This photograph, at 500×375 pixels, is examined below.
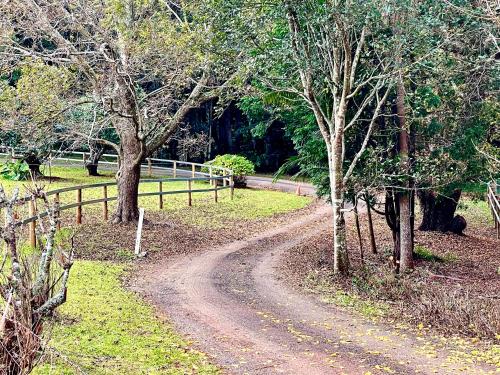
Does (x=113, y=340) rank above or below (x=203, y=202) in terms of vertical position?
below

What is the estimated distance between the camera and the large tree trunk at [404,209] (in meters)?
16.5

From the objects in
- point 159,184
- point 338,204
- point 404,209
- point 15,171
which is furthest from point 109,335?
point 15,171

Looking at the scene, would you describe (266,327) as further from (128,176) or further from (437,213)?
(437,213)

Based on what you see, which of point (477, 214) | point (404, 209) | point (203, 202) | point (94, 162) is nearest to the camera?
point (404, 209)

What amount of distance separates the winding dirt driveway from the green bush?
567 inches

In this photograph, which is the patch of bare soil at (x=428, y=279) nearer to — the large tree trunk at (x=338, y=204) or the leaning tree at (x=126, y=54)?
the large tree trunk at (x=338, y=204)

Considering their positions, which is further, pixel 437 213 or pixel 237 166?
pixel 237 166

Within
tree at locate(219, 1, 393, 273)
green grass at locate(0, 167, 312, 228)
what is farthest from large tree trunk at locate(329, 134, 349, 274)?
green grass at locate(0, 167, 312, 228)

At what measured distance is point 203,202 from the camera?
1034 inches

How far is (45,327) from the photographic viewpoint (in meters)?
9.38

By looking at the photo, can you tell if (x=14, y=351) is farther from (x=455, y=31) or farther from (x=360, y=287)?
(x=455, y=31)

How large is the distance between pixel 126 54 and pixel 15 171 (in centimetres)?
1257

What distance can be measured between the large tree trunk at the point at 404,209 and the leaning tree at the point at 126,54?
4370mm

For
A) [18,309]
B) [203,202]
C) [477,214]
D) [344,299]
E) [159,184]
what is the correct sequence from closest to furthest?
[18,309] → [344,299] → [203,202] → [159,184] → [477,214]
